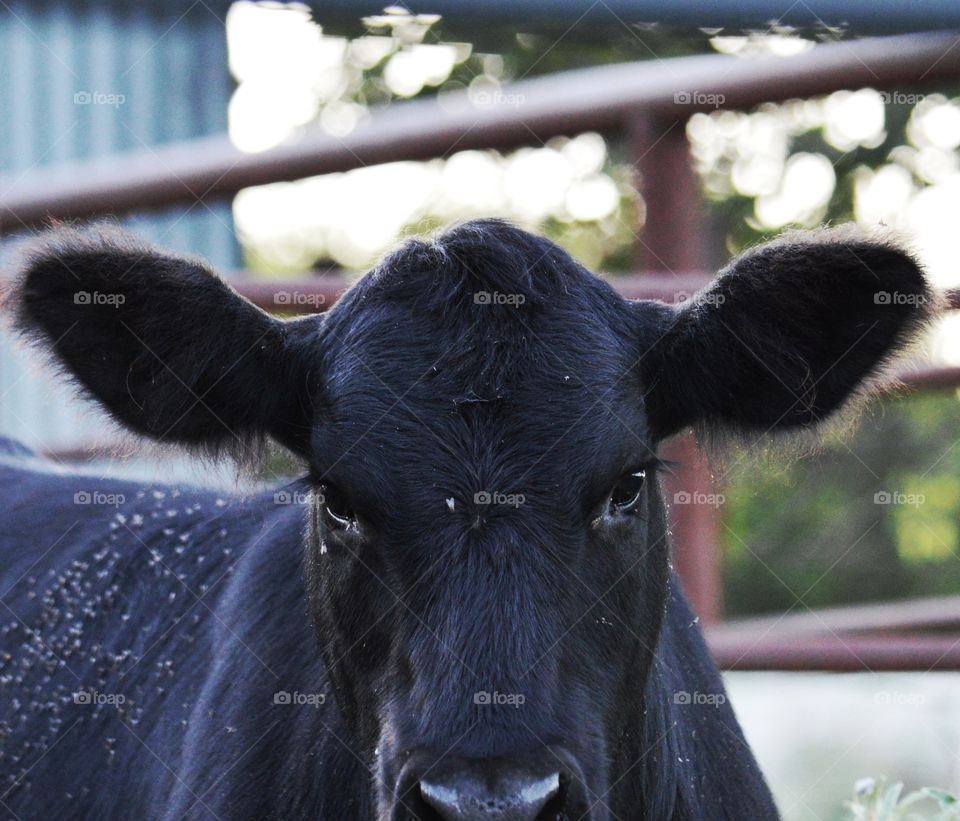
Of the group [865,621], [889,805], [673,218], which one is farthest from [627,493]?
[865,621]

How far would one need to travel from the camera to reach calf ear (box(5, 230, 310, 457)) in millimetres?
2824

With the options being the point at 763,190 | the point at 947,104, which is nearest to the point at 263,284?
the point at 947,104

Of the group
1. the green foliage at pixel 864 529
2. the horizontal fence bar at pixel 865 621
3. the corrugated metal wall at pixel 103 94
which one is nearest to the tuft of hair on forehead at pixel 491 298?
the horizontal fence bar at pixel 865 621

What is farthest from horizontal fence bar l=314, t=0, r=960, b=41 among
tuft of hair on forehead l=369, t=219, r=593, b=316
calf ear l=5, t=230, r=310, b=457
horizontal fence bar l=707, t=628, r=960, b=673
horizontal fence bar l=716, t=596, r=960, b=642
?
horizontal fence bar l=716, t=596, r=960, b=642

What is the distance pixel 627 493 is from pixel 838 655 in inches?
64.3

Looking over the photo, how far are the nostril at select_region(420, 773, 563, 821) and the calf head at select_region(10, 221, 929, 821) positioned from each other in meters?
0.04

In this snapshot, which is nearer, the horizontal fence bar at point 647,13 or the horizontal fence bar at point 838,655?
the horizontal fence bar at point 647,13

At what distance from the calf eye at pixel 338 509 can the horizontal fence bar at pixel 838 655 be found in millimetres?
1652

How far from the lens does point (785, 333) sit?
288 cm

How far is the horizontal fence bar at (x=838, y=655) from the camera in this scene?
13.1 ft

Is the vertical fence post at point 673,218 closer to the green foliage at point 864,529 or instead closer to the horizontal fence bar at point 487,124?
the horizontal fence bar at point 487,124

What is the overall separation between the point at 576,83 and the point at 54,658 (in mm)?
2690

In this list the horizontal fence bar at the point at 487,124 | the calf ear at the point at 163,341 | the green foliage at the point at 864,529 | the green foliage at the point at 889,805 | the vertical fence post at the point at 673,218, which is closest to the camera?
the calf ear at the point at 163,341

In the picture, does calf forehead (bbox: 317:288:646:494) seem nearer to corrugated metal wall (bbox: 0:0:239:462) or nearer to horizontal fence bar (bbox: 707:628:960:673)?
horizontal fence bar (bbox: 707:628:960:673)
